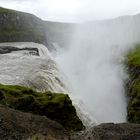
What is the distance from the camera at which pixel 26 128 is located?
34.5 metres

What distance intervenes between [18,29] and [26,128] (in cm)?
11972

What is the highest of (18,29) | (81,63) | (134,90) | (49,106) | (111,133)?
(18,29)

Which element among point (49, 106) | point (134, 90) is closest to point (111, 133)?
point (49, 106)

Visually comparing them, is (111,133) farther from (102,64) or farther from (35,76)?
(102,64)

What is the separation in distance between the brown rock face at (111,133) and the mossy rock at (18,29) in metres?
108

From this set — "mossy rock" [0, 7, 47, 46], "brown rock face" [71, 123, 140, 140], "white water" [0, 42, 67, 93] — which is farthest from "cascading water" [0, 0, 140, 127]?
"brown rock face" [71, 123, 140, 140]

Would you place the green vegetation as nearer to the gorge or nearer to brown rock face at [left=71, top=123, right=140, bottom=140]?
the gorge

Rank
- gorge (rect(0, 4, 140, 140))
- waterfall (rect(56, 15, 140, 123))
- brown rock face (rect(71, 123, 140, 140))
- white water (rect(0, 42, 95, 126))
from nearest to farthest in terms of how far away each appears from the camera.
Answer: brown rock face (rect(71, 123, 140, 140)), white water (rect(0, 42, 95, 126)), gorge (rect(0, 4, 140, 140)), waterfall (rect(56, 15, 140, 123))

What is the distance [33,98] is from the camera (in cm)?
4644

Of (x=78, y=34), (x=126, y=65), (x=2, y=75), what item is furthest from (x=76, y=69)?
(x=78, y=34)

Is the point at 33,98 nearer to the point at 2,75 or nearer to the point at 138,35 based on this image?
the point at 2,75

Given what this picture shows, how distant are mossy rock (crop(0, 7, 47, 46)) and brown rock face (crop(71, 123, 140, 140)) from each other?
108 meters

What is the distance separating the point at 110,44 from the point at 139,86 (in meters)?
67.6

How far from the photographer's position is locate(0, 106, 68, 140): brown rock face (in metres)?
33.2
